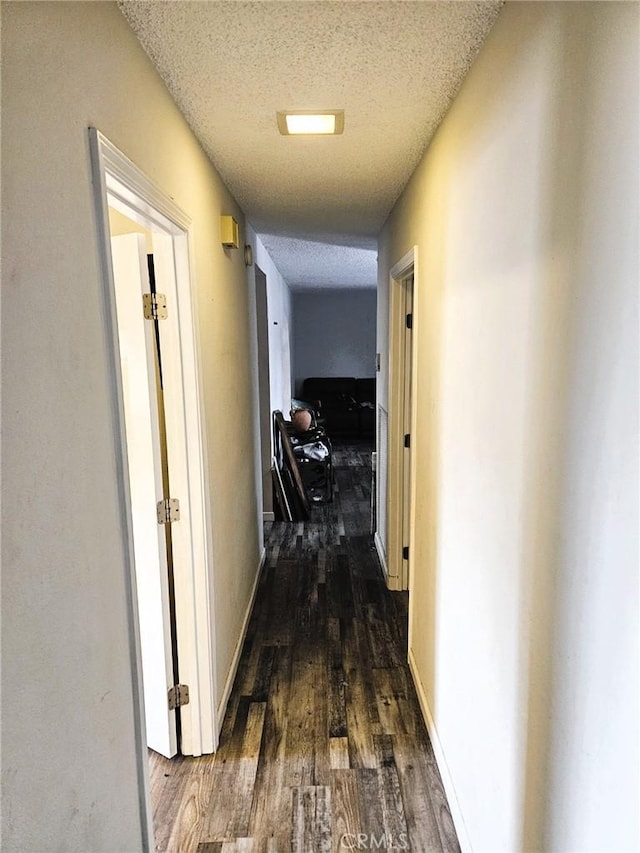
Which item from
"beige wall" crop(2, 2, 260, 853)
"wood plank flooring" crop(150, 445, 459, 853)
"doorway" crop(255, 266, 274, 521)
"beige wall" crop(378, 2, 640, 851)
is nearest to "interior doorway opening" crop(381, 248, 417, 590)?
"wood plank flooring" crop(150, 445, 459, 853)

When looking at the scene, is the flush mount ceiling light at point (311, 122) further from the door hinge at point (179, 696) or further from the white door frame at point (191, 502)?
the door hinge at point (179, 696)

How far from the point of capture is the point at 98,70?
1.04 m

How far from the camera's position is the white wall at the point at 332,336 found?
9.38 metres

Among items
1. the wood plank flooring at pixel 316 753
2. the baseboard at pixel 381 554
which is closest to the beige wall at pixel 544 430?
the wood plank flooring at pixel 316 753

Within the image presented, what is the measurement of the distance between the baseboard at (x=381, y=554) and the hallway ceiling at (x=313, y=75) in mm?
2407

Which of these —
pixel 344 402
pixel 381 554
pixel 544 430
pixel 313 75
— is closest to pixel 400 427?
pixel 381 554

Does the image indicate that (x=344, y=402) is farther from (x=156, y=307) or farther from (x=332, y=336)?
(x=156, y=307)

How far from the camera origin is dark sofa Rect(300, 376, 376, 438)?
28.9 ft

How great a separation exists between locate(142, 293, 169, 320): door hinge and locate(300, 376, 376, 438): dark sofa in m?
6.83

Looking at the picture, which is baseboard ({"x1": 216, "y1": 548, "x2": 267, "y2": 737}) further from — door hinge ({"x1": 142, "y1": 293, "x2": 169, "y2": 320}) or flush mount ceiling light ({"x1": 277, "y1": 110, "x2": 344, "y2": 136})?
flush mount ceiling light ({"x1": 277, "y1": 110, "x2": 344, "y2": 136})

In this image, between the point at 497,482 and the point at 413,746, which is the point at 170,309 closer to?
the point at 497,482

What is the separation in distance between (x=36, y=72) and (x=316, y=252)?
398cm

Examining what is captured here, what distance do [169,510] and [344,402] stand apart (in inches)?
283

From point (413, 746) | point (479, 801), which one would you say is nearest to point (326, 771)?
point (413, 746)
